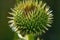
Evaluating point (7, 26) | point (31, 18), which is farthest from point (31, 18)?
point (7, 26)

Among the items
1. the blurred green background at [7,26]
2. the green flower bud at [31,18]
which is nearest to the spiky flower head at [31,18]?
the green flower bud at [31,18]

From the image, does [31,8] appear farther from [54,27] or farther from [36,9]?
[54,27]

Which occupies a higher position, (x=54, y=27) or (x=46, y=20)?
(x=54, y=27)

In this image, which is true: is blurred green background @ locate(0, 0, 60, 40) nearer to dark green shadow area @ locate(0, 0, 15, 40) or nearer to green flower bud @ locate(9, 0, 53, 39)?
dark green shadow area @ locate(0, 0, 15, 40)

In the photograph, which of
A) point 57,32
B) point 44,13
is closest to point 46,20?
point 44,13

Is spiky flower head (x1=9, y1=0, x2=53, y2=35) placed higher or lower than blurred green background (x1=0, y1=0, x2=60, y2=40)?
lower

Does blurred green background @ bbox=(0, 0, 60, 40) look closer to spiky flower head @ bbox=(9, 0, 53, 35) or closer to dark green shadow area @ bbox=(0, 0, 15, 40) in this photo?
dark green shadow area @ bbox=(0, 0, 15, 40)

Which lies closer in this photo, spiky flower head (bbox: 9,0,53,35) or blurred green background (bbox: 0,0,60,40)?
spiky flower head (bbox: 9,0,53,35)

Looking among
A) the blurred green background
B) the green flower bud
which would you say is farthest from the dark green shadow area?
the green flower bud
